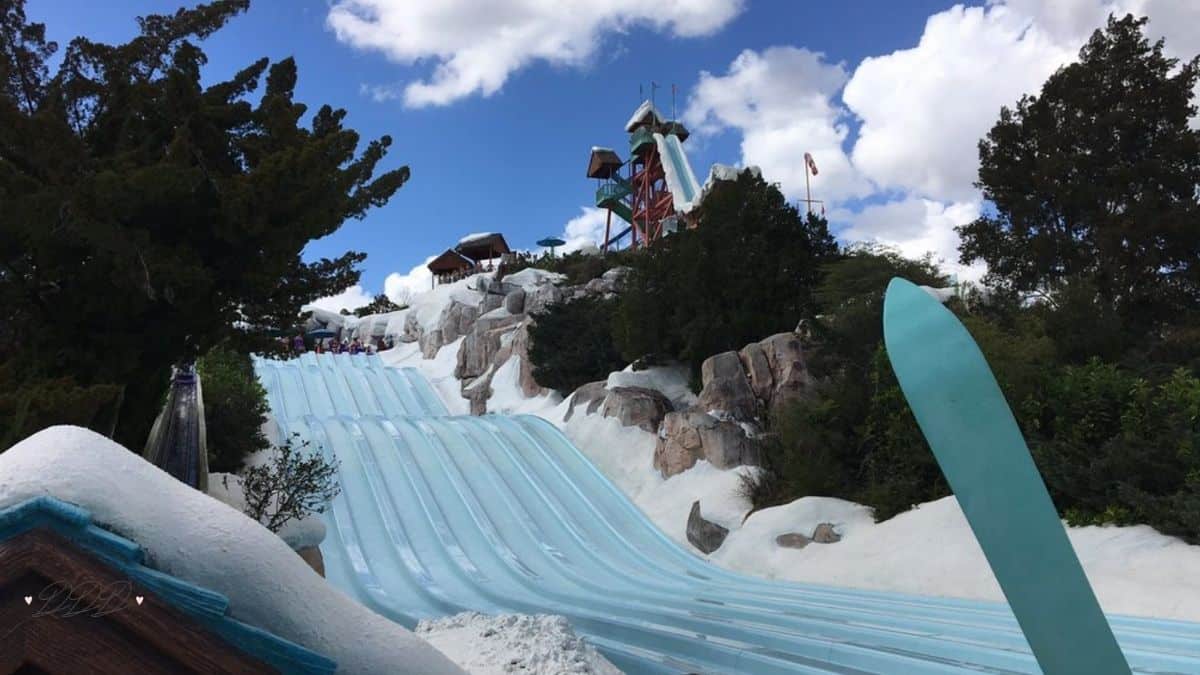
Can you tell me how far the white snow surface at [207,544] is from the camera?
1.08 m

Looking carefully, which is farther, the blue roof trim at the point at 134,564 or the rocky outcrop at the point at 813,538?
the rocky outcrop at the point at 813,538

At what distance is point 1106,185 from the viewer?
44.1ft

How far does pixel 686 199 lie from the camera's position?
31.4 meters

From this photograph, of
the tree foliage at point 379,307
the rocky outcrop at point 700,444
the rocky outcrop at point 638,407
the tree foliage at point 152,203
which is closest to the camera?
the tree foliage at point 152,203

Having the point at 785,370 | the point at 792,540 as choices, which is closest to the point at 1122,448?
the point at 792,540

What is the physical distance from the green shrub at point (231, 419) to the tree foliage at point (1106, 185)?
12.7 meters

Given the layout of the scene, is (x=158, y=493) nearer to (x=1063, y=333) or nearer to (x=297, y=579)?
(x=297, y=579)

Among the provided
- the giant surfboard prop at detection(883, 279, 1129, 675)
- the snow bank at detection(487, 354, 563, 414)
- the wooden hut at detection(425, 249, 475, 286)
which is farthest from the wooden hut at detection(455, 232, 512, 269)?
the giant surfboard prop at detection(883, 279, 1129, 675)

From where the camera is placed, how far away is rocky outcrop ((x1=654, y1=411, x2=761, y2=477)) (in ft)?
34.6

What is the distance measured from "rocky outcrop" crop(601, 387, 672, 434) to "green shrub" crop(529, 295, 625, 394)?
114 inches

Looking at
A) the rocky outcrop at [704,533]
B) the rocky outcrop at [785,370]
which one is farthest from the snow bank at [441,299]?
the rocky outcrop at [704,533]

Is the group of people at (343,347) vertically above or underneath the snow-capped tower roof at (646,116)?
underneath

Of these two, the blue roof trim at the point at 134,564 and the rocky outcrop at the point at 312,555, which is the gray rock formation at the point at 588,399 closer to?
the rocky outcrop at the point at 312,555

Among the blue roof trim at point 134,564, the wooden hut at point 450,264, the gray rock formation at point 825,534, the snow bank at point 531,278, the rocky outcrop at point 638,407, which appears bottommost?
the blue roof trim at point 134,564
